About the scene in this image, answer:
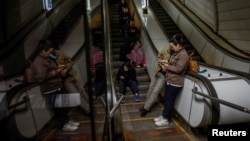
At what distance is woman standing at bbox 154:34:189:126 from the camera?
3900 millimetres

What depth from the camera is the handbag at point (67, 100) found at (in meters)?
1.09

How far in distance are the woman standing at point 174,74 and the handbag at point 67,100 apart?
295 centimetres

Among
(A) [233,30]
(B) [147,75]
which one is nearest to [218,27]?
(A) [233,30]

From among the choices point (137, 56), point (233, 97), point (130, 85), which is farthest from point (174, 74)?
point (137, 56)

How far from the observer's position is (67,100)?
113 cm

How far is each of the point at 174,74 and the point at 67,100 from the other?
3.10 meters

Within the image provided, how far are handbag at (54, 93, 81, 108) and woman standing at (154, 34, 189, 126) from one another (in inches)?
116

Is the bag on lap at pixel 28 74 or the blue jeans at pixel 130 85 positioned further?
the blue jeans at pixel 130 85

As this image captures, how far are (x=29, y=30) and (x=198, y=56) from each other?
6522mm

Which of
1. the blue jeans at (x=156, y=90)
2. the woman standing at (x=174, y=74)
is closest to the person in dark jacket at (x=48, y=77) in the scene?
the woman standing at (x=174, y=74)

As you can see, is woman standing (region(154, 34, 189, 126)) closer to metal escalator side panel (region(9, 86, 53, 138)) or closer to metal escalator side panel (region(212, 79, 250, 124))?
metal escalator side panel (region(212, 79, 250, 124))

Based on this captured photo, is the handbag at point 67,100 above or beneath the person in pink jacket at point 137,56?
above

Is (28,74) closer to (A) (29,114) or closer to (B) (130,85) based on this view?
(A) (29,114)

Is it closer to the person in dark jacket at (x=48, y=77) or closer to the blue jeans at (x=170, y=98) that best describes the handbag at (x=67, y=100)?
the person in dark jacket at (x=48, y=77)
